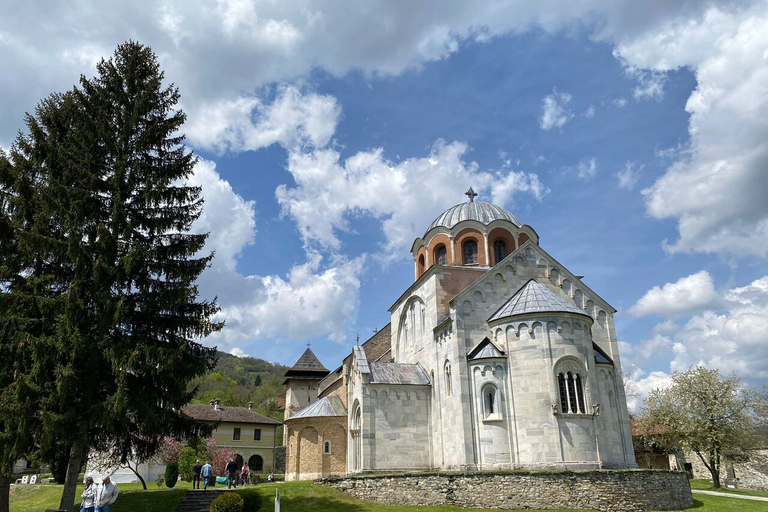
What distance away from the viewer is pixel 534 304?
23.3m

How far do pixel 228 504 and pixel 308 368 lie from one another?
33.8m

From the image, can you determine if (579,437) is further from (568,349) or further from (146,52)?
(146,52)

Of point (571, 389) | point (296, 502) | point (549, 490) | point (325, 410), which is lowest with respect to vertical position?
point (296, 502)

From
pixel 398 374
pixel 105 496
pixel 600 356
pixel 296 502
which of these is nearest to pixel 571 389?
pixel 600 356

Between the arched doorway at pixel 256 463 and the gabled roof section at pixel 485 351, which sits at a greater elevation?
the gabled roof section at pixel 485 351

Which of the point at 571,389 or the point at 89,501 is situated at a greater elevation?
the point at 571,389

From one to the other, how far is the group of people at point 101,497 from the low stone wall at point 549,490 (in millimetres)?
10957

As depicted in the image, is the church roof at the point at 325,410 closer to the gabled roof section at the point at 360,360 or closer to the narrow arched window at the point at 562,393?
the gabled roof section at the point at 360,360

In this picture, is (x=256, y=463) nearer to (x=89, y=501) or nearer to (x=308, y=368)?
(x=308, y=368)

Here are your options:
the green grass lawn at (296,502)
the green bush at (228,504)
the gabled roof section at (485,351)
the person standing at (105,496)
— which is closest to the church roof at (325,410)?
the green grass lawn at (296,502)

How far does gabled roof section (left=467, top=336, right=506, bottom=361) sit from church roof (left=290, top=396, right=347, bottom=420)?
8.46 metres

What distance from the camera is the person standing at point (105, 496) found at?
13836 millimetres

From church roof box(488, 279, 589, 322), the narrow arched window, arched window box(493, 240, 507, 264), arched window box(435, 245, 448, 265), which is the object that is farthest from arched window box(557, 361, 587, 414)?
arched window box(435, 245, 448, 265)

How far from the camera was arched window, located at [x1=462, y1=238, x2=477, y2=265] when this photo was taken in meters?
29.1
